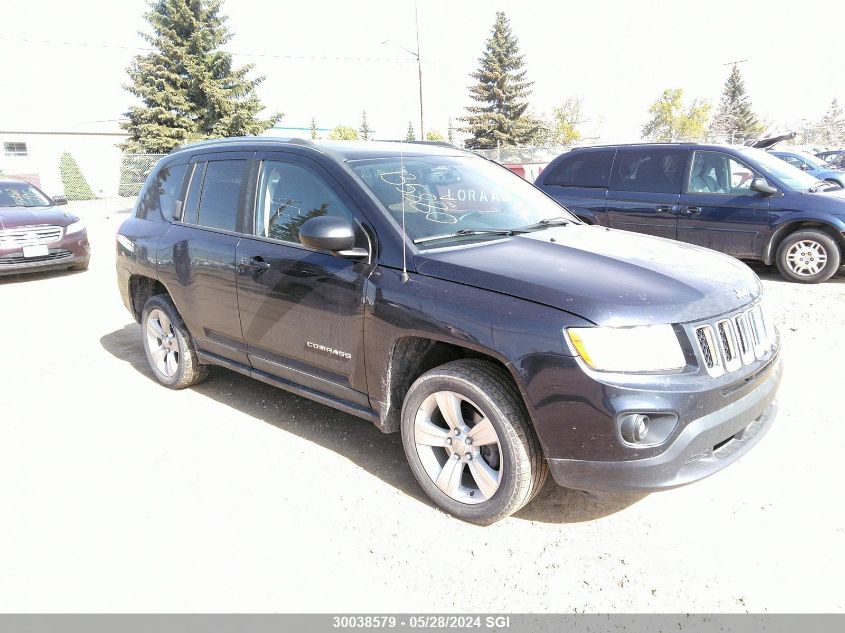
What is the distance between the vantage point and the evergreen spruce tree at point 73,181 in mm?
36031

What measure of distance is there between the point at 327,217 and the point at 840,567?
285 centimetres

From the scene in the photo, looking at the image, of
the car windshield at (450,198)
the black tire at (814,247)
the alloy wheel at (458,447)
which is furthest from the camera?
the black tire at (814,247)

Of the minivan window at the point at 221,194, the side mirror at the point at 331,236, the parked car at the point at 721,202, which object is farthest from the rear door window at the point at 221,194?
the parked car at the point at 721,202

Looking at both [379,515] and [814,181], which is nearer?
[379,515]

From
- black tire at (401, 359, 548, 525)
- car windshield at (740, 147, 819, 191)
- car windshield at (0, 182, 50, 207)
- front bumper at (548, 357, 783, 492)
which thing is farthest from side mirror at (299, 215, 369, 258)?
car windshield at (0, 182, 50, 207)

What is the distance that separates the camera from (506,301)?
2703 mm

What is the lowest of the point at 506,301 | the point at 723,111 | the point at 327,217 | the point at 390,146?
the point at 506,301

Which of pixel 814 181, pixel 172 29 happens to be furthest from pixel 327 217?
pixel 172 29

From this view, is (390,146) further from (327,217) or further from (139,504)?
(139,504)

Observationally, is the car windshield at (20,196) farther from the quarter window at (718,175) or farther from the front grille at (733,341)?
the front grille at (733,341)

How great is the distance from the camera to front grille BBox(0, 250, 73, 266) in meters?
9.42

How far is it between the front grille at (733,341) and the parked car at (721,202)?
5.43 meters

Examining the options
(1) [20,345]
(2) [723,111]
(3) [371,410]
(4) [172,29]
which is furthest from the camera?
(2) [723,111]

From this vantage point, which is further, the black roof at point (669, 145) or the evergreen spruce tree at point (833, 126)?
the evergreen spruce tree at point (833, 126)
